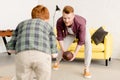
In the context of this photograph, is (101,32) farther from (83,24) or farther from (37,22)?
(37,22)

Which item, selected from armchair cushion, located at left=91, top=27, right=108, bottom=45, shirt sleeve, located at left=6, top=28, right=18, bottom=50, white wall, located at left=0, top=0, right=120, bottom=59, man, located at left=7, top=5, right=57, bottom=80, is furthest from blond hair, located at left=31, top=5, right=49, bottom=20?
white wall, located at left=0, top=0, right=120, bottom=59

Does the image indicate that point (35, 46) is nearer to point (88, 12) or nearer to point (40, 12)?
point (40, 12)

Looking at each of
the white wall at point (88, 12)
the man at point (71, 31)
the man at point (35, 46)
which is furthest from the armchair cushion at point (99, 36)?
the man at point (35, 46)

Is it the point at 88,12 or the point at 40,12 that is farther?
the point at 88,12

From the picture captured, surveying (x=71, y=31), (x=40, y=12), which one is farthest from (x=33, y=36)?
(x=71, y=31)

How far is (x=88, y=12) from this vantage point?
5.78 m

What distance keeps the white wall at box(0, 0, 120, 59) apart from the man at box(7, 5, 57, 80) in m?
3.27

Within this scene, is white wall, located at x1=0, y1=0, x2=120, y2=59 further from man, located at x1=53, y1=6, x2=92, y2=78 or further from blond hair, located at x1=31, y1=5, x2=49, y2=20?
blond hair, located at x1=31, y1=5, x2=49, y2=20

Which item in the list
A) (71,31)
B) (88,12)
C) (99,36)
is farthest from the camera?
(88,12)

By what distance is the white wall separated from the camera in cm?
552

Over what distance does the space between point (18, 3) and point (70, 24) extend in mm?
3125

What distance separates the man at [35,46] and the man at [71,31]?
0.89 metres

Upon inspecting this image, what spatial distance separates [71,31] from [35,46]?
1.37m

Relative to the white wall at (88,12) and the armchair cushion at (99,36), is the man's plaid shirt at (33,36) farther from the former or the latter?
the white wall at (88,12)
